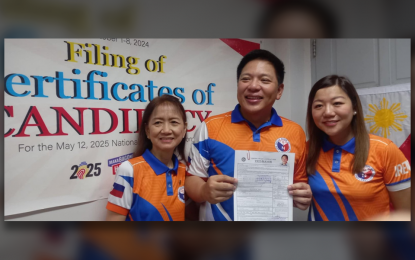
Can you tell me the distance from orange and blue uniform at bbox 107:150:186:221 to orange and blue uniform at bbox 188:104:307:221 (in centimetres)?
10

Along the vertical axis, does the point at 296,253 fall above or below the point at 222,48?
below

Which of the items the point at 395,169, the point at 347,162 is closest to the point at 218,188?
the point at 347,162

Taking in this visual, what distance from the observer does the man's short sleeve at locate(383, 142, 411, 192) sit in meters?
1.22

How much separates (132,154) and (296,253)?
813 millimetres

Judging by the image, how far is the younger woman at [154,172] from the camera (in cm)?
122

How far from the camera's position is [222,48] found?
1258 millimetres

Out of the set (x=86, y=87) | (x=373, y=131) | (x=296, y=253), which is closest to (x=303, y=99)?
(x=373, y=131)

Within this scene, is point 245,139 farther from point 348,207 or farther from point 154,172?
point 348,207

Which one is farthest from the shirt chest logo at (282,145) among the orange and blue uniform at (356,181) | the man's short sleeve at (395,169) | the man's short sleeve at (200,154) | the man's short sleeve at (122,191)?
the man's short sleeve at (122,191)

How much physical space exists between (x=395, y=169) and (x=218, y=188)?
717 mm

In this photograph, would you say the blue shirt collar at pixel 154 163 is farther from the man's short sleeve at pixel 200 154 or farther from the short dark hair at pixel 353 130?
the short dark hair at pixel 353 130
